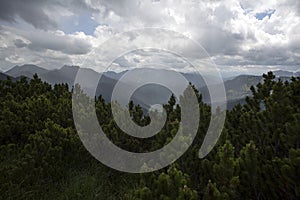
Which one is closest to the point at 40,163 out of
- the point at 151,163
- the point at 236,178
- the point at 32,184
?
the point at 32,184

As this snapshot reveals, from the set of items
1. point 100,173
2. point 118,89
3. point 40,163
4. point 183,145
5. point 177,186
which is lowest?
point 100,173

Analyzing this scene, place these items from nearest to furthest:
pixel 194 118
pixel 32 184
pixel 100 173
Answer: pixel 32 184
pixel 194 118
pixel 100 173

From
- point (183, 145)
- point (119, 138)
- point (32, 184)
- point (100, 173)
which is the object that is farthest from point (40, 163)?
point (183, 145)

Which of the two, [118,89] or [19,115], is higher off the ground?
[118,89]

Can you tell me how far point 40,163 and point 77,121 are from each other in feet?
6.30

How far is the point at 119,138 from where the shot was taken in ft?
22.6

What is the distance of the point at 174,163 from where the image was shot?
4.58m

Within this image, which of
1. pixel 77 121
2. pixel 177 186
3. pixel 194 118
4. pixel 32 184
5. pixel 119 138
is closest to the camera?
pixel 177 186

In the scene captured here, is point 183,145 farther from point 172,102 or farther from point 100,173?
point 172,102

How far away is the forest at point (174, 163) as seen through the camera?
3.64 metres

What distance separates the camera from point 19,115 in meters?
7.77

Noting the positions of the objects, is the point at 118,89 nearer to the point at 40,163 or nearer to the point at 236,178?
the point at 40,163

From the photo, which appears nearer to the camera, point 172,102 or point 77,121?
point 77,121

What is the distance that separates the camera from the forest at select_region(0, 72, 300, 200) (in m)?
3.64
